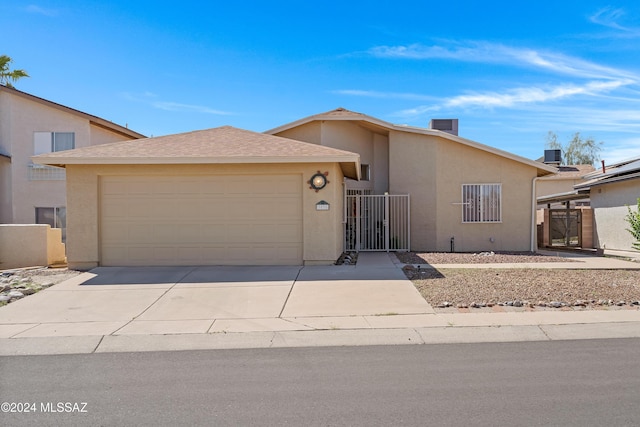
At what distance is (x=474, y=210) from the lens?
1650cm

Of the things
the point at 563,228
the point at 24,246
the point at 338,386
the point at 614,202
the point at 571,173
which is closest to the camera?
the point at 338,386

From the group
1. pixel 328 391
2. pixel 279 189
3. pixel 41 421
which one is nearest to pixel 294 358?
pixel 328 391

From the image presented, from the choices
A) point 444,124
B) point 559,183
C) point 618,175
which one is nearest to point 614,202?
point 618,175

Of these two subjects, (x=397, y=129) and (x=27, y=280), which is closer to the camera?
(x=27, y=280)

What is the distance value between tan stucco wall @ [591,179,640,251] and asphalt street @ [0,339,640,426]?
11.5m

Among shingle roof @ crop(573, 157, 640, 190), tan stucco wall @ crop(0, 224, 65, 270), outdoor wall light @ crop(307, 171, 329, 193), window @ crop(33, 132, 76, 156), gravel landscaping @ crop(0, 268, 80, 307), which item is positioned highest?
window @ crop(33, 132, 76, 156)

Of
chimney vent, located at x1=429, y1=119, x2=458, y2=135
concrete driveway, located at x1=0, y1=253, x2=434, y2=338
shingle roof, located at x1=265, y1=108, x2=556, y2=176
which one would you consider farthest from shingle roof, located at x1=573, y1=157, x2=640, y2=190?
concrete driveway, located at x1=0, y1=253, x2=434, y2=338

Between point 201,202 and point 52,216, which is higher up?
point 201,202

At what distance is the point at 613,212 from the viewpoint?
54.6 feet

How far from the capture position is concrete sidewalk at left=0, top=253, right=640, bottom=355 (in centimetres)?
652

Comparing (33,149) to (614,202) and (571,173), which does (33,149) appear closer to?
(614,202)

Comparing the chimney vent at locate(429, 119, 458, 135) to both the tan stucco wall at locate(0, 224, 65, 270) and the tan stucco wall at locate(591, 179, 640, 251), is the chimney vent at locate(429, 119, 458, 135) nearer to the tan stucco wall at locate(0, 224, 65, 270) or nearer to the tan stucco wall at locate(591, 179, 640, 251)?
the tan stucco wall at locate(591, 179, 640, 251)

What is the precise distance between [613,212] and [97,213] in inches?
667

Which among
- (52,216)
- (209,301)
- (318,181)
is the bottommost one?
(209,301)
